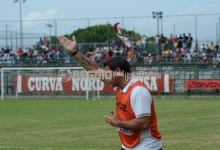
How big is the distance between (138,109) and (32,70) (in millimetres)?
37592

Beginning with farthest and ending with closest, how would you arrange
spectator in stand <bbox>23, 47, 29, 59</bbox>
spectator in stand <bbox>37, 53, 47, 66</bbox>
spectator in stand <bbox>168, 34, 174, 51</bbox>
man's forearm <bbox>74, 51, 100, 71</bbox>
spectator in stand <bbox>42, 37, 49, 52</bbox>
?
spectator in stand <bbox>23, 47, 29, 59</bbox>
spectator in stand <bbox>42, 37, 49, 52</bbox>
spectator in stand <bbox>37, 53, 47, 66</bbox>
spectator in stand <bbox>168, 34, 174, 51</bbox>
man's forearm <bbox>74, 51, 100, 71</bbox>

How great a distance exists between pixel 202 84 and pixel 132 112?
35.3 meters

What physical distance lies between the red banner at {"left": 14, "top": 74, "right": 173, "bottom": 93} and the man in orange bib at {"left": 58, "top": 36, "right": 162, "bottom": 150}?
1324 inches

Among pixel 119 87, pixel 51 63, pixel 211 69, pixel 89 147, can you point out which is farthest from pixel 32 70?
pixel 119 87

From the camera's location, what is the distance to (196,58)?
149 feet

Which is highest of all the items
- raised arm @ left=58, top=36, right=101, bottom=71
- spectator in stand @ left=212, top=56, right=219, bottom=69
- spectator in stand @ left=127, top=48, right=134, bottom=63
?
spectator in stand @ left=127, top=48, right=134, bottom=63

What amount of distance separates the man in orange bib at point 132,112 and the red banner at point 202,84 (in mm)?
34726

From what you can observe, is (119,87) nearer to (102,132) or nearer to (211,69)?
(102,132)

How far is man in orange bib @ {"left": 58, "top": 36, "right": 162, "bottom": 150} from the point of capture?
5.96 m

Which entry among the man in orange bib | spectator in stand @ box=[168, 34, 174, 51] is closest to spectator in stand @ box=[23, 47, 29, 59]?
spectator in stand @ box=[168, 34, 174, 51]

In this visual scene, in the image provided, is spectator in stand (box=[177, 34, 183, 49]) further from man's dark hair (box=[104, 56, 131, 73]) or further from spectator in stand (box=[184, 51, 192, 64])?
man's dark hair (box=[104, 56, 131, 73])

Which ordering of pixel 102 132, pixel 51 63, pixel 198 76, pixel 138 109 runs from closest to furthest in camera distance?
1. pixel 138 109
2. pixel 102 132
3. pixel 198 76
4. pixel 51 63

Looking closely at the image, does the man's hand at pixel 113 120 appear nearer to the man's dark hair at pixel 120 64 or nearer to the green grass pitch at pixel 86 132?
the man's dark hair at pixel 120 64

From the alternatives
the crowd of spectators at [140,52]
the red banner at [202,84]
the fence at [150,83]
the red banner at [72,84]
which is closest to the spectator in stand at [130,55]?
the crowd of spectators at [140,52]
